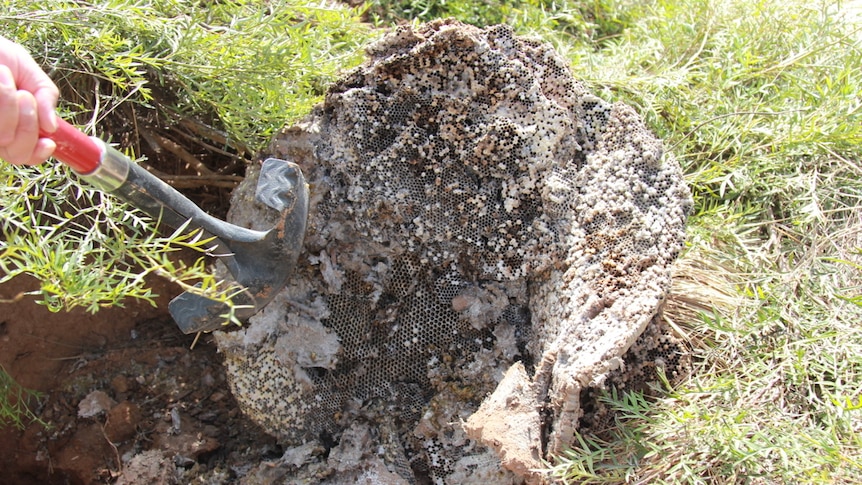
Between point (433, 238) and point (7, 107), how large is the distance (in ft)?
3.91

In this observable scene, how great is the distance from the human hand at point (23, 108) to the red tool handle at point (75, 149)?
27 mm

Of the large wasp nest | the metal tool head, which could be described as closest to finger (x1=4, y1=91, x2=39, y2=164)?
the metal tool head

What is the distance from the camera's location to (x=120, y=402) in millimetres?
2498

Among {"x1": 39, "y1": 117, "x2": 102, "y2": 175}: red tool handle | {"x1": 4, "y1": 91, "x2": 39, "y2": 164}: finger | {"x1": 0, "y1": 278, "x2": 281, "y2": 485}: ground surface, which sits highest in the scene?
{"x1": 4, "y1": 91, "x2": 39, "y2": 164}: finger

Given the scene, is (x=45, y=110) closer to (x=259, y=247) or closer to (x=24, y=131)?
(x=24, y=131)

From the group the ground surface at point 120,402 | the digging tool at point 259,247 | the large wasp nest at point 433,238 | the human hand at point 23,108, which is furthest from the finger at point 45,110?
the ground surface at point 120,402

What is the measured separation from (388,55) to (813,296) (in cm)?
151

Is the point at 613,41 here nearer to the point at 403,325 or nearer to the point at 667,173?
the point at 667,173

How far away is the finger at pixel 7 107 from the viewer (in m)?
1.31

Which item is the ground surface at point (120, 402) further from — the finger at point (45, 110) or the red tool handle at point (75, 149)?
the finger at point (45, 110)

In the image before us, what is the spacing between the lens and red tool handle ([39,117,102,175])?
56.8 inches

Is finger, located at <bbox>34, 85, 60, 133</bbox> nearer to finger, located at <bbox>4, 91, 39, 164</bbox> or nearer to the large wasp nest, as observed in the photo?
finger, located at <bbox>4, 91, 39, 164</bbox>

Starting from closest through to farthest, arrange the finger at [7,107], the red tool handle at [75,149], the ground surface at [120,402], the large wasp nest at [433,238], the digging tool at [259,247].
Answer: the finger at [7,107] < the red tool handle at [75,149] < the digging tool at [259,247] < the large wasp nest at [433,238] < the ground surface at [120,402]

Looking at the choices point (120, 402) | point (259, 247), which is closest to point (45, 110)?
point (259, 247)
